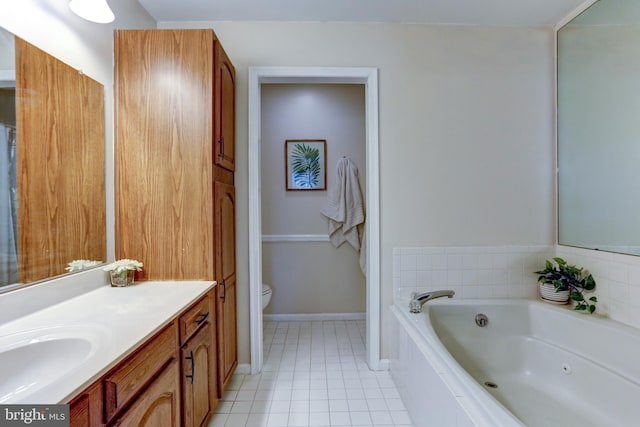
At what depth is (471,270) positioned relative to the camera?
6.98ft

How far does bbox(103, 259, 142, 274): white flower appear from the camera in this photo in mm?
1471

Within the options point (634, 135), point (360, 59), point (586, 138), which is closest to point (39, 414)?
point (360, 59)

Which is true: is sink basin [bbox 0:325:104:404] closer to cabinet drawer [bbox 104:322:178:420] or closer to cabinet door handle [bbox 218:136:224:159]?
cabinet drawer [bbox 104:322:178:420]

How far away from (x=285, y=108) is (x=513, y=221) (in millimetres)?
2260

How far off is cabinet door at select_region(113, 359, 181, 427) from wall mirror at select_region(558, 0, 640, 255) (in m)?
2.37

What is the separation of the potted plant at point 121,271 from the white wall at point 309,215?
1564 millimetres

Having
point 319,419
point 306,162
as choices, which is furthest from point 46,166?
point 306,162

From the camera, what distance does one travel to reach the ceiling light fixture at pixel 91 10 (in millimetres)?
1250

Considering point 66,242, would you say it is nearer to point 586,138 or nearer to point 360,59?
point 360,59

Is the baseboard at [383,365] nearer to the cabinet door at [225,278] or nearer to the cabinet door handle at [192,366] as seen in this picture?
the cabinet door at [225,278]

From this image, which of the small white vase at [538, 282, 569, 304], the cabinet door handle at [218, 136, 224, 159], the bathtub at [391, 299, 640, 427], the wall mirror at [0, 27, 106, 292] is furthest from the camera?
the small white vase at [538, 282, 569, 304]

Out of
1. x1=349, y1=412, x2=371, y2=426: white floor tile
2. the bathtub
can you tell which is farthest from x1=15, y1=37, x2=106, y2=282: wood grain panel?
the bathtub

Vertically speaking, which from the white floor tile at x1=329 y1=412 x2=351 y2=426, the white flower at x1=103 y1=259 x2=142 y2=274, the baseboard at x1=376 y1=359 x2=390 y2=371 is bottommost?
the white floor tile at x1=329 y1=412 x2=351 y2=426

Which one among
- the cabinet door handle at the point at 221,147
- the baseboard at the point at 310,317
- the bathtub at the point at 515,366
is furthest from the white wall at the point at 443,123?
the baseboard at the point at 310,317
